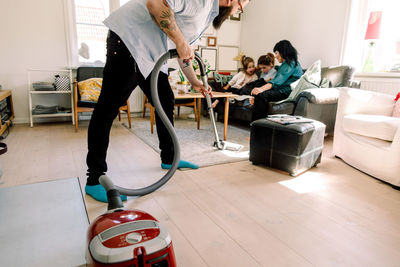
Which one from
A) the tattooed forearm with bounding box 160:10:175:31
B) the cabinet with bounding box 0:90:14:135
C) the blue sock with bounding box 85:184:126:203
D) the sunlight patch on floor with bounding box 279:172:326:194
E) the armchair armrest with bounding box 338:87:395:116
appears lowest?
the sunlight patch on floor with bounding box 279:172:326:194

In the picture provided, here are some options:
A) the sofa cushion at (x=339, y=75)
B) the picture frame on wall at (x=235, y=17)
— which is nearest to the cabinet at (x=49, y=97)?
the picture frame on wall at (x=235, y=17)

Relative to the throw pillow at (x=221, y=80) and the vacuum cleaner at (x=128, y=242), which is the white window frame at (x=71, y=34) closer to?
the throw pillow at (x=221, y=80)

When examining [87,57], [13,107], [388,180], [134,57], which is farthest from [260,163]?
[13,107]

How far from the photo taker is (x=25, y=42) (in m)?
A: 3.45

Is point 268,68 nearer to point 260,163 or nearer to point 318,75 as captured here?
point 318,75

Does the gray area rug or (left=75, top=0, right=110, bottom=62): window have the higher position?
(left=75, top=0, right=110, bottom=62): window

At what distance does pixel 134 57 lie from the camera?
4.32ft

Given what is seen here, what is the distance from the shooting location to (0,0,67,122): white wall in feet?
11.0

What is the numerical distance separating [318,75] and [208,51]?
222cm

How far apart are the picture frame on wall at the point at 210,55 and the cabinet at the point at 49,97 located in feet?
6.86

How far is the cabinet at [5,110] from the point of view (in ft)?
9.13

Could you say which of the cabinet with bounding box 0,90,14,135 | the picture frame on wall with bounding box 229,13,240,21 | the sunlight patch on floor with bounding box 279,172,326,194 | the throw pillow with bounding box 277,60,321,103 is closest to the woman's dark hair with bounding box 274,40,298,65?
the throw pillow with bounding box 277,60,321,103

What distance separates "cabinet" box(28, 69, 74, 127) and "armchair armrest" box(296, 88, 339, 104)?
2.79 meters

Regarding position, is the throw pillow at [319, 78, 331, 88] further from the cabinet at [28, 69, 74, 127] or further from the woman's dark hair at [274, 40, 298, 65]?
the cabinet at [28, 69, 74, 127]
